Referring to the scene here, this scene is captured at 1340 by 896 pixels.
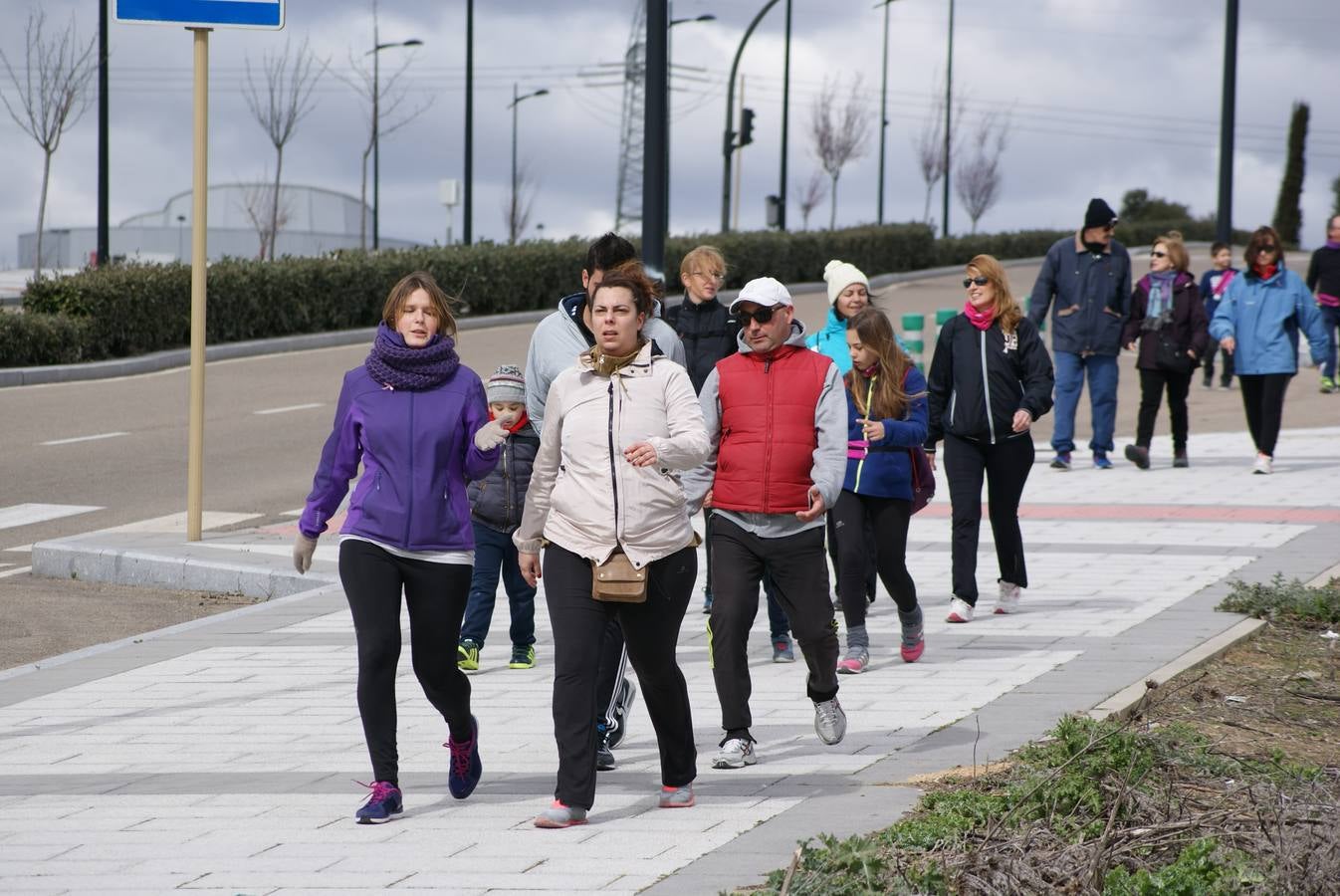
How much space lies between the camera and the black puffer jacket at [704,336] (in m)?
8.98

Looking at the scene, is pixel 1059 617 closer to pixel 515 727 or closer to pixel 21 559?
pixel 515 727

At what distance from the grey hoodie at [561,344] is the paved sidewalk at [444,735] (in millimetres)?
1325

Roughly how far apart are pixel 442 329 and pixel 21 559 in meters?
6.81

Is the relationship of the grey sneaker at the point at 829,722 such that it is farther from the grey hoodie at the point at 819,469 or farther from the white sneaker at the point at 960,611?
the white sneaker at the point at 960,611

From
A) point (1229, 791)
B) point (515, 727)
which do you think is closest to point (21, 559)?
point (515, 727)

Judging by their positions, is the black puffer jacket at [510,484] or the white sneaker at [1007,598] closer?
the black puffer jacket at [510,484]

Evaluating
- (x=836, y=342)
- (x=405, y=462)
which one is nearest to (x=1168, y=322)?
(x=836, y=342)

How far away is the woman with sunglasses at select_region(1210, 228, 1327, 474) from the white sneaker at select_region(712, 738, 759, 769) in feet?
30.4

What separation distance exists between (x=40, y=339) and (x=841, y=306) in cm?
1699

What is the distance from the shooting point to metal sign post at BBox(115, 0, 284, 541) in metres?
11.0

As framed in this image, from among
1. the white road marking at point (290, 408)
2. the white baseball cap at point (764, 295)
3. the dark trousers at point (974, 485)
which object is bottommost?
the white road marking at point (290, 408)

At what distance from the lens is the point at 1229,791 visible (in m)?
5.46

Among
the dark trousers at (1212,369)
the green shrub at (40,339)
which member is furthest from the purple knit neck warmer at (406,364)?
the dark trousers at (1212,369)

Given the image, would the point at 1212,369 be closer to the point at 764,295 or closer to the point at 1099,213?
the point at 1099,213
